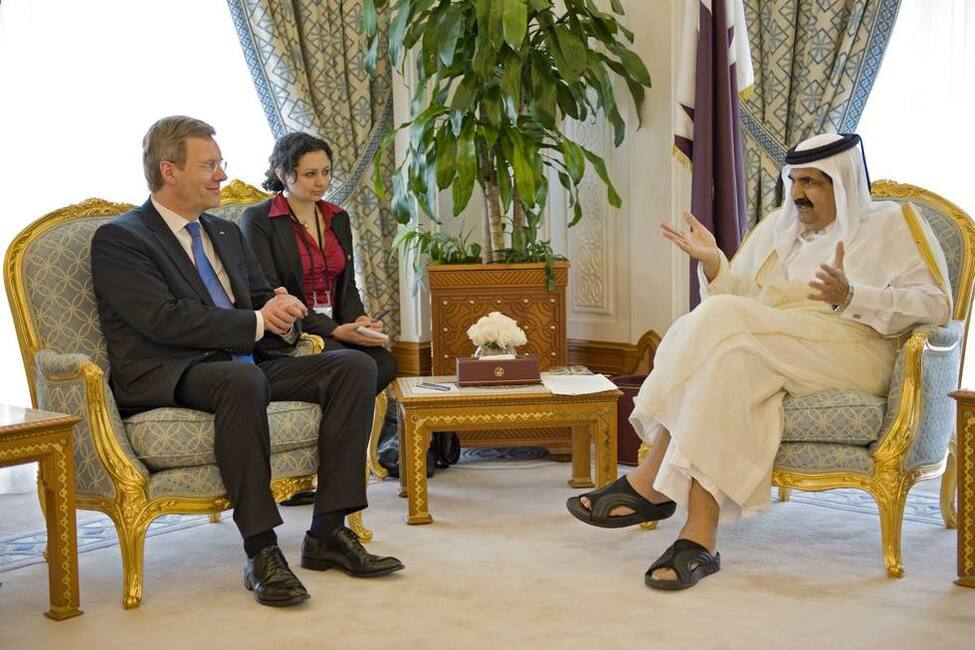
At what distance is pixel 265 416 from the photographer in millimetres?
3004

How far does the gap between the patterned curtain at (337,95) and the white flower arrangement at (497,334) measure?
1230 millimetres

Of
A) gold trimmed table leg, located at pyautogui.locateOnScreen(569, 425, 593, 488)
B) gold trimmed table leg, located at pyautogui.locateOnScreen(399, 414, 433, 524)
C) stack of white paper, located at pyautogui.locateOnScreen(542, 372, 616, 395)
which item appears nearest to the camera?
gold trimmed table leg, located at pyautogui.locateOnScreen(399, 414, 433, 524)

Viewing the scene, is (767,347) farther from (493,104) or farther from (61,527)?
(61,527)

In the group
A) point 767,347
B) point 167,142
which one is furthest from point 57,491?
point 767,347

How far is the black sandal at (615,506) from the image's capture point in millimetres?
3242

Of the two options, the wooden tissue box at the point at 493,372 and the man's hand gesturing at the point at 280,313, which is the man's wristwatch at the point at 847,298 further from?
the man's hand gesturing at the point at 280,313

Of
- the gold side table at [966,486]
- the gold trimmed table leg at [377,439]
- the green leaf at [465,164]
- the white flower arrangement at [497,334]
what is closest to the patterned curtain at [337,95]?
the green leaf at [465,164]

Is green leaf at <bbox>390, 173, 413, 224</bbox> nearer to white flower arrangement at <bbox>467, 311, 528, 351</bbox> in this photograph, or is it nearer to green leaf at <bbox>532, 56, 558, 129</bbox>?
A: green leaf at <bbox>532, 56, 558, 129</bbox>

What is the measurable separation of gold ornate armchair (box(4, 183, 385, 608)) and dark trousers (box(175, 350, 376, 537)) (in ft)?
0.18

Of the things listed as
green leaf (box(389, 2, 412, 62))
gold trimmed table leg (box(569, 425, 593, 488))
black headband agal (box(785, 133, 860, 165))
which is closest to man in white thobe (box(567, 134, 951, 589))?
black headband agal (box(785, 133, 860, 165))

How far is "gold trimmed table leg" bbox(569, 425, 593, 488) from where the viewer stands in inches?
164

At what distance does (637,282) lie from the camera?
16.2 ft

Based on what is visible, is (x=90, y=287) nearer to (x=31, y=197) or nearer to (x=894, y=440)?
(x=31, y=197)

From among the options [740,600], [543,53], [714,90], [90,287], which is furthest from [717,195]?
[90,287]
